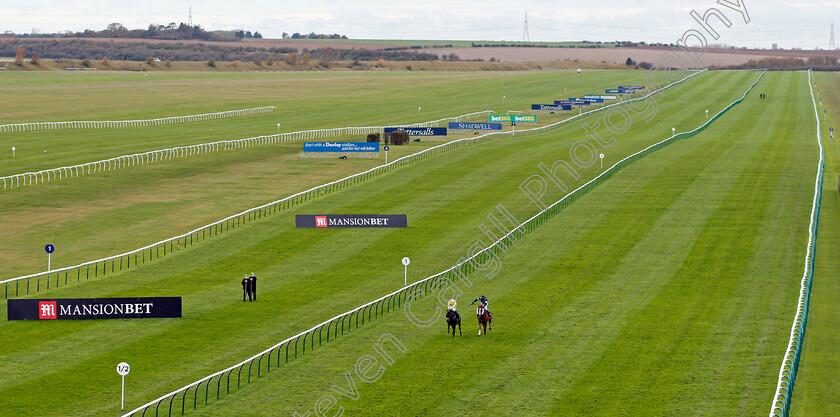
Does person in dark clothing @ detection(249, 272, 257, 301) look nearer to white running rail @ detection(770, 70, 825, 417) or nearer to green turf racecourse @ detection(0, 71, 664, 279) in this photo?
green turf racecourse @ detection(0, 71, 664, 279)

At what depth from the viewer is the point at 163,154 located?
78438 mm

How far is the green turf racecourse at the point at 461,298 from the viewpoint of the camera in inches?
1038

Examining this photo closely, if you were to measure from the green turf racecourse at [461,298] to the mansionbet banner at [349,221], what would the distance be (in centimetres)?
94

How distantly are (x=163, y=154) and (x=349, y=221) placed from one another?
32.3m

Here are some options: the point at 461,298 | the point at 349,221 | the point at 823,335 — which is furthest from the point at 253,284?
the point at 823,335

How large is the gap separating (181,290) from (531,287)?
514 inches

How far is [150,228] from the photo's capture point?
51.4 meters

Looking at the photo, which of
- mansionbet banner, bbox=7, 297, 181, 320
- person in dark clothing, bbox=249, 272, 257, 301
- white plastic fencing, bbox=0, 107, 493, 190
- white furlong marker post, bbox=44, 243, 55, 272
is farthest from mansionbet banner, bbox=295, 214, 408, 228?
white plastic fencing, bbox=0, 107, 493, 190

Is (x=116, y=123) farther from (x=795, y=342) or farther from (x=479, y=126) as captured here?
(x=795, y=342)

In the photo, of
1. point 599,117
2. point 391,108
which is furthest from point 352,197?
point 391,108

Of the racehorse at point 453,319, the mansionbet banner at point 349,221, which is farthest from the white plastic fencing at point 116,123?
the racehorse at point 453,319

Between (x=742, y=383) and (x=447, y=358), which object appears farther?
(x=447, y=358)

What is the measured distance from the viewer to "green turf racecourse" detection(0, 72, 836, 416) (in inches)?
1038

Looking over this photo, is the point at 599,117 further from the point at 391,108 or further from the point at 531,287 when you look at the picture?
the point at 531,287
